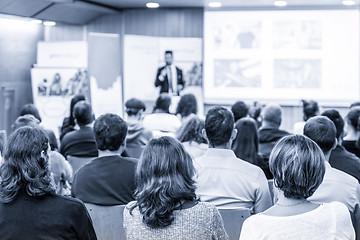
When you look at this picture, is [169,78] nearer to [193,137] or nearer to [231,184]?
[193,137]

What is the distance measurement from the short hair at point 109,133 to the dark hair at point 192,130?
3.42ft

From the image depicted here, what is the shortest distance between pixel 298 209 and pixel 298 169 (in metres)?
0.15

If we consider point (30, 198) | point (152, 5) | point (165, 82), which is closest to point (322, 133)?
point (30, 198)

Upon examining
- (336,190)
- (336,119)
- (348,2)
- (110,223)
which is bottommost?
(110,223)

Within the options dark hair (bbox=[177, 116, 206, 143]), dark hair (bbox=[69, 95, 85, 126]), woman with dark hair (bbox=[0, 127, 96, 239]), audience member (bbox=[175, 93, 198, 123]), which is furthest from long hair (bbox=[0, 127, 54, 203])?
audience member (bbox=[175, 93, 198, 123])

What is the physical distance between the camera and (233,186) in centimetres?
331

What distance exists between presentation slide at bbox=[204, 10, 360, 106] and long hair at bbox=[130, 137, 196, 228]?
8.15 metres

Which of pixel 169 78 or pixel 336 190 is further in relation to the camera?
pixel 169 78

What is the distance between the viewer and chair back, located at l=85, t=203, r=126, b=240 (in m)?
3.02

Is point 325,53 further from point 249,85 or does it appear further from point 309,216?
point 309,216

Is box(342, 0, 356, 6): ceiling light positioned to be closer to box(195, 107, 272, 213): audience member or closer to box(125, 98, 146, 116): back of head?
box(125, 98, 146, 116): back of head

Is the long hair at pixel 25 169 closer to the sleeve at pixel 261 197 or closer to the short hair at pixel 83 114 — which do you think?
the sleeve at pixel 261 197

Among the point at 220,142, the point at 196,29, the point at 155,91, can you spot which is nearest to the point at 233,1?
the point at 196,29

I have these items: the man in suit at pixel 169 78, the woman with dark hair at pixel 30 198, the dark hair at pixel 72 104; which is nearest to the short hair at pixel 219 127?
the woman with dark hair at pixel 30 198
